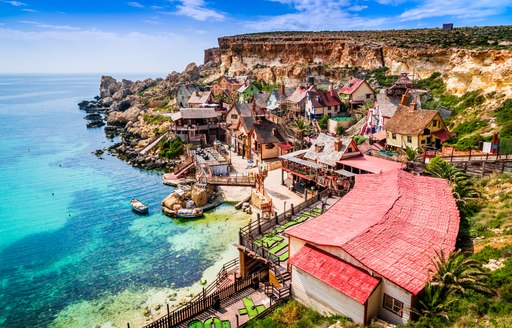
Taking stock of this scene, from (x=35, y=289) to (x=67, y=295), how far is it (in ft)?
11.7

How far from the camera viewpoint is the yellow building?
4444cm

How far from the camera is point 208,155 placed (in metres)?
58.1

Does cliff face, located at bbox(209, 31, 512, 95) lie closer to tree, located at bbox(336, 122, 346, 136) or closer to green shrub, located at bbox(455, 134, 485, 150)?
green shrub, located at bbox(455, 134, 485, 150)

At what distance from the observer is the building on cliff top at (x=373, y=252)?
18.5m

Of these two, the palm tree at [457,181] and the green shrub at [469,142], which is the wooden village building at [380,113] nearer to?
the green shrub at [469,142]

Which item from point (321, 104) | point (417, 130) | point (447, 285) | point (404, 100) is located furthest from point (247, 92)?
point (447, 285)

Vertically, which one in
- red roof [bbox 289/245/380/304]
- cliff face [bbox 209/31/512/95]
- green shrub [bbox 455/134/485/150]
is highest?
cliff face [bbox 209/31/512/95]

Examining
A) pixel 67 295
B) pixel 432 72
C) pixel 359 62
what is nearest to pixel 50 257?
pixel 67 295

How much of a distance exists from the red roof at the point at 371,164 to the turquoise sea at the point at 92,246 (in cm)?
1370

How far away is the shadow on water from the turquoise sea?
9 centimetres

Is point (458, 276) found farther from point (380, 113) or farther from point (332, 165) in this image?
point (380, 113)

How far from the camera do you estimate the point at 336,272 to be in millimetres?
19906

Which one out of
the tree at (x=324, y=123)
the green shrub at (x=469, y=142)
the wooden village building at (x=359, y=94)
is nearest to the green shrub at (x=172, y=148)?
the tree at (x=324, y=123)

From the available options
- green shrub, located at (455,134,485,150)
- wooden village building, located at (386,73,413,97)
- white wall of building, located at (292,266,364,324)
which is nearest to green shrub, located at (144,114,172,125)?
wooden village building, located at (386,73,413,97)
